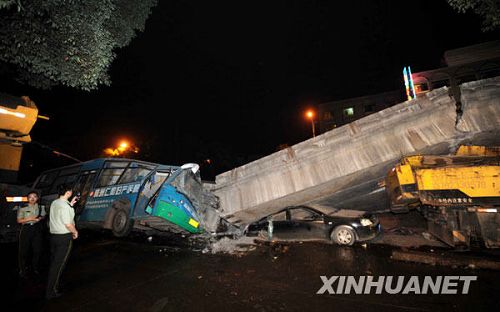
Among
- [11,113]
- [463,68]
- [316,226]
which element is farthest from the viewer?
[463,68]

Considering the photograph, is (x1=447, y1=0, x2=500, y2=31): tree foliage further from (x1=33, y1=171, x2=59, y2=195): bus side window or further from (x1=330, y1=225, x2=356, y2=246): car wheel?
(x1=33, y1=171, x2=59, y2=195): bus side window

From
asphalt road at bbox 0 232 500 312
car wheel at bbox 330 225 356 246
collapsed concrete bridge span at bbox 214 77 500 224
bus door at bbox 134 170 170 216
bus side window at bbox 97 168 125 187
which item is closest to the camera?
asphalt road at bbox 0 232 500 312

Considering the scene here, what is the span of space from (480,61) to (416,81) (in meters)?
6.59

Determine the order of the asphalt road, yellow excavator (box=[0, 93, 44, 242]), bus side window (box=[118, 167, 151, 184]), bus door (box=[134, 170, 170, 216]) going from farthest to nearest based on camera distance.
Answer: bus side window (box=[118, 167, 151, 184]) < yellow excavator (box=[0, 93, 44, 242]) < bus door (box=[134, 170, 170, 216]) < the asphalt road

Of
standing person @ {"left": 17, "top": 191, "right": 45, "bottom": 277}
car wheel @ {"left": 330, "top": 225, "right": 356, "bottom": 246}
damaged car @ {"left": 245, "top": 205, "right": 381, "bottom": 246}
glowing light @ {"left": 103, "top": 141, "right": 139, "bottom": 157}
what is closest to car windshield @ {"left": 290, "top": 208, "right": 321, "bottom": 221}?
damaged car @ {"left": 245, "top": 205, "right": 381, "bottom": 246}

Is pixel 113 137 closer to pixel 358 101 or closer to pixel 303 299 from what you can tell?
pixel 303 299

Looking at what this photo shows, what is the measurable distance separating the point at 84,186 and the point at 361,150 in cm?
983

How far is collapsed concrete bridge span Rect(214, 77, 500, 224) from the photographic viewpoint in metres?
6.61

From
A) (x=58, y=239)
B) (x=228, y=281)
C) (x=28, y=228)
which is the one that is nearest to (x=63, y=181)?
(x=28, y=228)

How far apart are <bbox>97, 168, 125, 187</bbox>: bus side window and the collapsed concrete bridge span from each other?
3561 millimetres

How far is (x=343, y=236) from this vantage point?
24.4ft

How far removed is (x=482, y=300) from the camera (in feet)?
12.7

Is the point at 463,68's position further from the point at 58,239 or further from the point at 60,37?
the point at 58,239

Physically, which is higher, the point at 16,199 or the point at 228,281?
the point at 16,199
